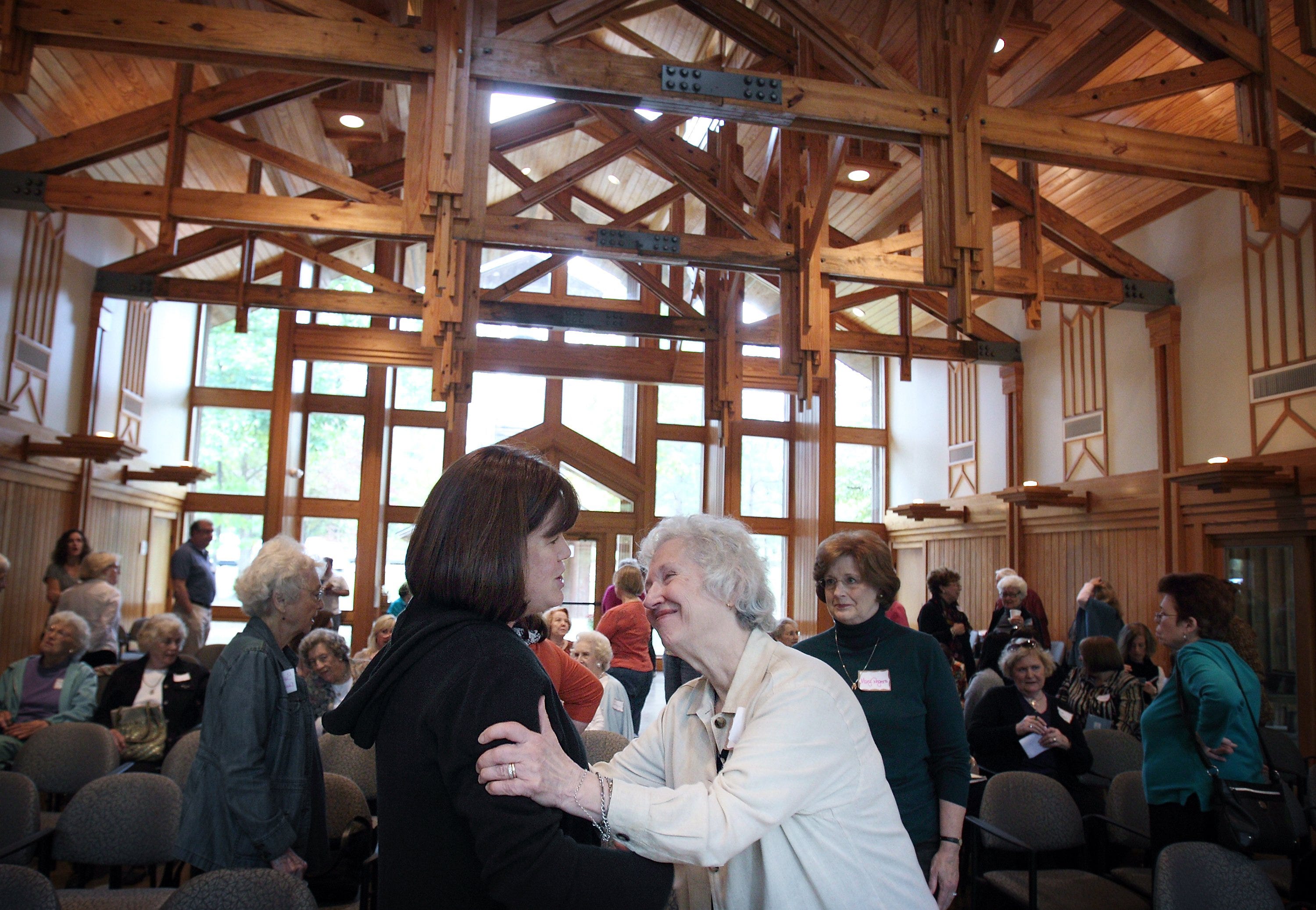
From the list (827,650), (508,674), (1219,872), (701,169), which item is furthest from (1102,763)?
(701,169)

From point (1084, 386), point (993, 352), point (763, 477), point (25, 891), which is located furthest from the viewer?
point (763, 477)

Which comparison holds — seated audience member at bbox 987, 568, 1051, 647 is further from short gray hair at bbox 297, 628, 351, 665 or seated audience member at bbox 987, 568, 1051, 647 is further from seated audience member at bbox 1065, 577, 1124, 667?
short gray hair at bbox 297, 628, 351, 665

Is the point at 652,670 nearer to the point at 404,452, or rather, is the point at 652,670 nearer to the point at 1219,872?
the point at 1219,872

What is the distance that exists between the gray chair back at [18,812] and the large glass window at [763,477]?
13.1 m

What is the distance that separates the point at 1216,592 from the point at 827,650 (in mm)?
1594

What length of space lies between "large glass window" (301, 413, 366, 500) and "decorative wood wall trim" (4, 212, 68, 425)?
5089 mm

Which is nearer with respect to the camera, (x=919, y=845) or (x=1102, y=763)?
(x=919, y=845)

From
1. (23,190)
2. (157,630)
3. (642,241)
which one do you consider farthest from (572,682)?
(23,190)

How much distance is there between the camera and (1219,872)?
9.16 ft

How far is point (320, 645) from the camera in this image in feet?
16.1

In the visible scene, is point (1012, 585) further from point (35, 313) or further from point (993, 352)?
point (35, 313)

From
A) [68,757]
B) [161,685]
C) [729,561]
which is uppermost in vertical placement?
[729,561]

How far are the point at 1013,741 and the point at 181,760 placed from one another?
408cm

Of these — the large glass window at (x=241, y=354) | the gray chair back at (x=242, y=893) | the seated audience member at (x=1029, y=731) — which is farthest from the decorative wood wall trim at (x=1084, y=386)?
the large glass window at (x=241, y=354)
